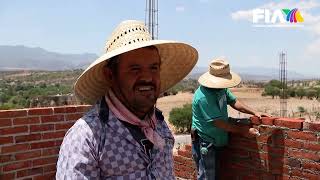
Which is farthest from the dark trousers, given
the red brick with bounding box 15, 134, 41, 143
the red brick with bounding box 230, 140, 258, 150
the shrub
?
the shrub

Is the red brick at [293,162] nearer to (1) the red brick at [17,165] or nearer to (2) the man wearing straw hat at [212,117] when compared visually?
(2) the man wearing straw hat at [212,117]

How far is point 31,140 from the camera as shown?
485 centimetres

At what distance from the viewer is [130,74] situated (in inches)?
73.9

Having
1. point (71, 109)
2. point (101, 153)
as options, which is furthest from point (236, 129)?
point (101, 153)

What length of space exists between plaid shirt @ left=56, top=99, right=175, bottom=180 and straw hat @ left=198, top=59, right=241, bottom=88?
2836 mm

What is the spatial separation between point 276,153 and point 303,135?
40 centimetres

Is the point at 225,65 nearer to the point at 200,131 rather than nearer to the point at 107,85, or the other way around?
the point at 200,131

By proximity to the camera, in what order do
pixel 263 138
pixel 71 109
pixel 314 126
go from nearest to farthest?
pixel 314 126, pixel 263 138, pixel 71 109

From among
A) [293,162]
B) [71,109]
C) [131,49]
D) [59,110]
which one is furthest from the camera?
[71,109]

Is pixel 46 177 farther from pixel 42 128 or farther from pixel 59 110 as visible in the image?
pixel 59 110

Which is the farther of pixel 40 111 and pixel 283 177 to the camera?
pixel 40 111

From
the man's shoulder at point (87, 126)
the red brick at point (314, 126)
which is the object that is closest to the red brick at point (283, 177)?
the red brick at point (314, 126)

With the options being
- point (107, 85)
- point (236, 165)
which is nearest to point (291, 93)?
point (236, 165)

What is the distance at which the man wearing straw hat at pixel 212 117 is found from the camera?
4.64m
